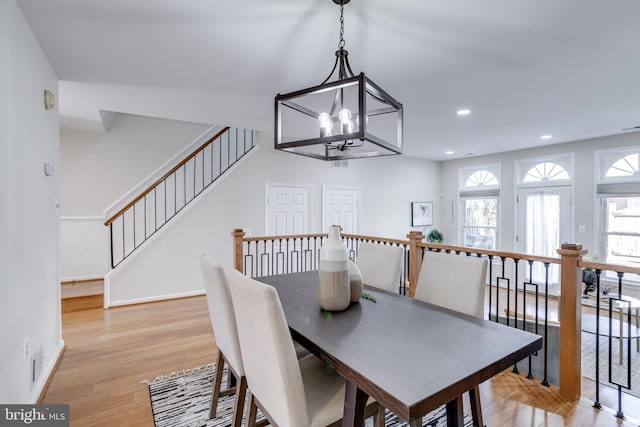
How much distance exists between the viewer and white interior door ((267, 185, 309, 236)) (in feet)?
18.1

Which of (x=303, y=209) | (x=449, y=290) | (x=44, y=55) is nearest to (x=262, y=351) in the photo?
(x=449, y=290)

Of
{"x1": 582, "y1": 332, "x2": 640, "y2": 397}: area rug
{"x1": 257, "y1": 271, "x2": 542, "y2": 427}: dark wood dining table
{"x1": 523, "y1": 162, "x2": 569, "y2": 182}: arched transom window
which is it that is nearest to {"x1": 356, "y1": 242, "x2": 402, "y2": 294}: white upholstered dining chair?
{"x1": 257, "y1": 271, "x2": 542, "y2": 427}: dark wood dining table

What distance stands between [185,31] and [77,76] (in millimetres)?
1522

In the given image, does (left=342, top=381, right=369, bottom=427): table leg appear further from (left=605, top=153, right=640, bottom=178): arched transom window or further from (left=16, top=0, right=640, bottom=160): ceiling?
(left=605, top=153, right=640, bottom=178): arched transom window

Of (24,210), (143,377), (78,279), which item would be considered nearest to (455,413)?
(143,377)

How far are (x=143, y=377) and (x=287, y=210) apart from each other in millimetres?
3524

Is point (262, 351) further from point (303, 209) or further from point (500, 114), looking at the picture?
point (303, 209)

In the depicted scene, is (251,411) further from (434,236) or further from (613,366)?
(434,236)

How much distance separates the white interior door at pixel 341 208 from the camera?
6102 millimetres

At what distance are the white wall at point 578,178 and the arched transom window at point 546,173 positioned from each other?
21 centimetres

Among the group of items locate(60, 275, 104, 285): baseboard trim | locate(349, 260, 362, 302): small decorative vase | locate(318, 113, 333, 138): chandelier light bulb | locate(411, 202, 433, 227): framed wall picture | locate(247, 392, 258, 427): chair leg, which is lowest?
locate(60, 275, 104, 285): baseboard trim

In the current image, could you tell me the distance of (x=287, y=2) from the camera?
1.91 metres

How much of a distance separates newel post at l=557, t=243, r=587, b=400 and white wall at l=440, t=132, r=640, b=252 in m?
4.16

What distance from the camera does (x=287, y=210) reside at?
5.67 meters
